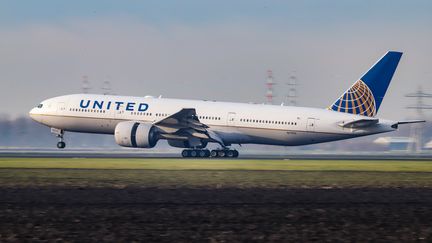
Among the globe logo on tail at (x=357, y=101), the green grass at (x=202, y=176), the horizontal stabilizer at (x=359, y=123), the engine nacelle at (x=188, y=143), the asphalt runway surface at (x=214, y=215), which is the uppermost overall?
the globe logo on tail at (x=357, y=101)

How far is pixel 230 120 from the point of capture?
54.8m

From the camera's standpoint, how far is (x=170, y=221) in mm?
19328

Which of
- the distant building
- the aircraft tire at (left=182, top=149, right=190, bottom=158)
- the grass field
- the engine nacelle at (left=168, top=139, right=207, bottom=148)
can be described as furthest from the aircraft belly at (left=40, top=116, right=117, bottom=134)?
the distant building

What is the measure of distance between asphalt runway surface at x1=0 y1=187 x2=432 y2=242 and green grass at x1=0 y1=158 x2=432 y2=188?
225cm

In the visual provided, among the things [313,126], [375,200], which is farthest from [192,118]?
[375,200]

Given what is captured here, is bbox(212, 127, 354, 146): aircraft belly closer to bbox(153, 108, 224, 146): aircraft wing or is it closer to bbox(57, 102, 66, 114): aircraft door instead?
bbox(153, 108, 224, 146): aircraft wing

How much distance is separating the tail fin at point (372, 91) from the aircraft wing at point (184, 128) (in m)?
10.2

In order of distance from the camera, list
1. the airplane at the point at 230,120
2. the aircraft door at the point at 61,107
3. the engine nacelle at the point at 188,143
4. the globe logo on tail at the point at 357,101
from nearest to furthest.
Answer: the airplane at the point at 230,120 → the engine nacelle at the point at 188,143 → the globe logo on tail at the point at 357,101 → the aircraft door at the point at 61,107

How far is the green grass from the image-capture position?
29.5 m

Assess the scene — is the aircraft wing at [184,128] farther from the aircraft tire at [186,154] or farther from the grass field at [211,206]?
the grass field at [211,206]

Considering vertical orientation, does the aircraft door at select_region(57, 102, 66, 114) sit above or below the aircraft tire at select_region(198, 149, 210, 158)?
above

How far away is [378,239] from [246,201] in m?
7.30

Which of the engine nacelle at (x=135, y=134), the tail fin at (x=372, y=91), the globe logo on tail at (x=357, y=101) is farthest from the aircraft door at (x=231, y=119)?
the tail fin at (x=372, y=91)

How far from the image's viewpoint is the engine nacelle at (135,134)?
5281cm
